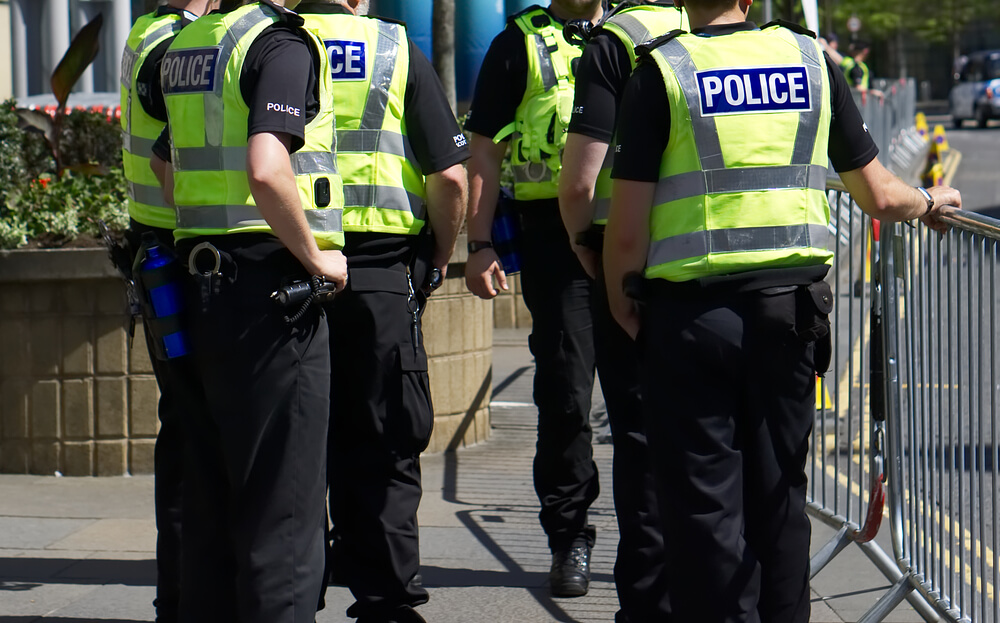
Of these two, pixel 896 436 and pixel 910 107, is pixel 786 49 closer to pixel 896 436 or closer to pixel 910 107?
pixel 896 436

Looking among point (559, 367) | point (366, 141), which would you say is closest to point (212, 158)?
point (366, 141)

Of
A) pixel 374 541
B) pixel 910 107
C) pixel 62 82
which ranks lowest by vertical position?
pixel 374 541

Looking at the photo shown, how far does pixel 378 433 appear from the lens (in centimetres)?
379

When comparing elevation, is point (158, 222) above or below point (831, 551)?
above

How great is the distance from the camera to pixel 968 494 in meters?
3.61

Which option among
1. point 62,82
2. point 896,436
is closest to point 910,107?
point 62,82

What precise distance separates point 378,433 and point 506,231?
998 millimetres

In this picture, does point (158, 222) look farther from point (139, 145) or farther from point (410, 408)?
point (410, 408)

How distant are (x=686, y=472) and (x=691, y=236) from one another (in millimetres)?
562

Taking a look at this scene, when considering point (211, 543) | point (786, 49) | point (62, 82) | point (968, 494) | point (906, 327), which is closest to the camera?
point (786, 49)

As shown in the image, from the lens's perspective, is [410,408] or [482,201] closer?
[410,408]

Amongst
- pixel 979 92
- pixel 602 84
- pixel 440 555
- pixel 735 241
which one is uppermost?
pixel 979 92

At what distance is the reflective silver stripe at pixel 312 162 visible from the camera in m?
3.26

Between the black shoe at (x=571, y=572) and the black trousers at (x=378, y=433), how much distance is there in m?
0.67
